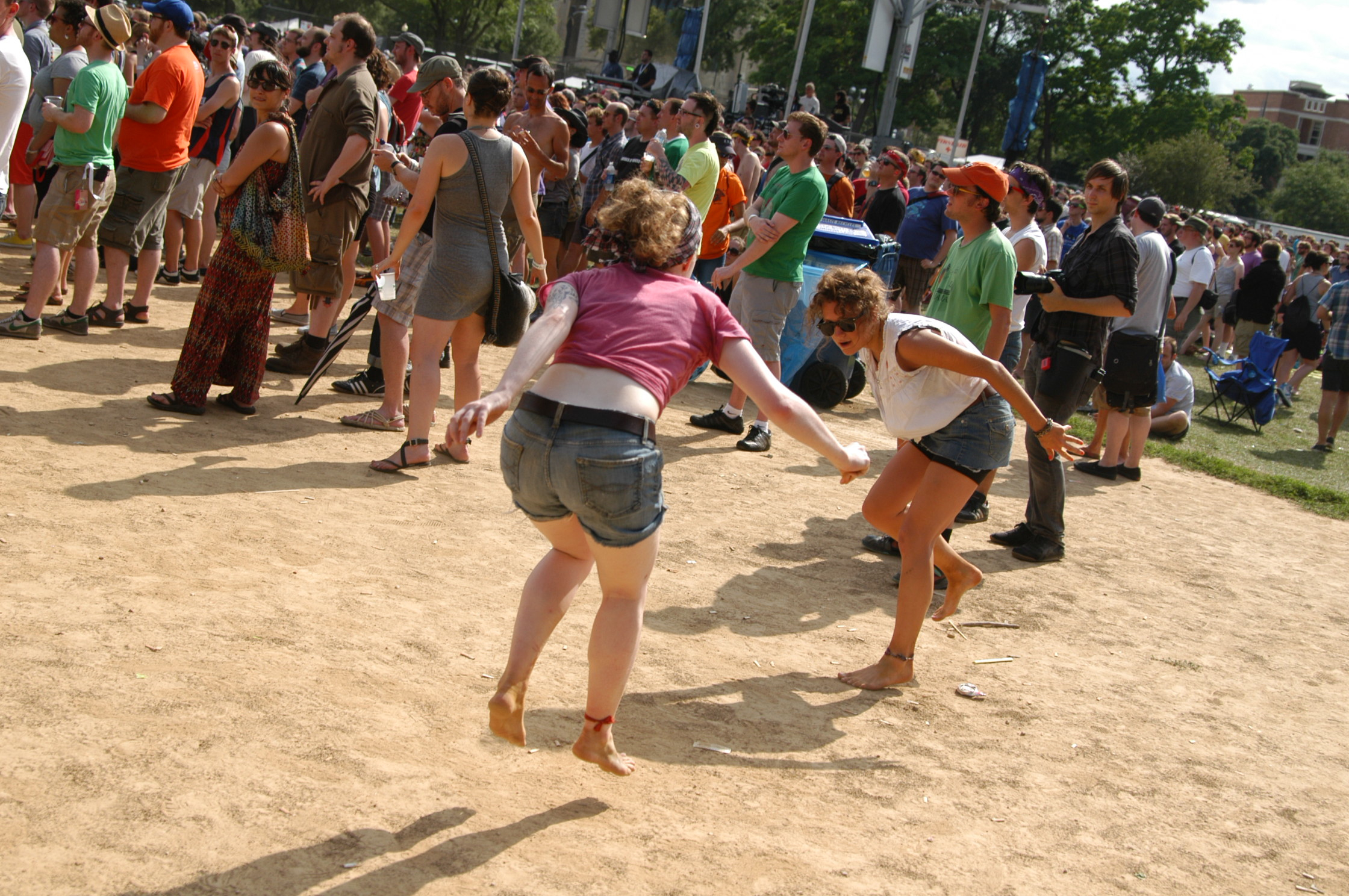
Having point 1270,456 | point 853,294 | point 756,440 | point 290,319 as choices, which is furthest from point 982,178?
point 1270,456

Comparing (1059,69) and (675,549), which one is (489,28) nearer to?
(1059,69)

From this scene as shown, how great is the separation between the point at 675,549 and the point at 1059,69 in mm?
70508

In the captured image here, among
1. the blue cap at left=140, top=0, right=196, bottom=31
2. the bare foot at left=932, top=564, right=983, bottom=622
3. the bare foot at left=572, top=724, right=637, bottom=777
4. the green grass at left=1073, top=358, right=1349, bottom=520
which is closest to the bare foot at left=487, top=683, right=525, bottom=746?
the bare foot at left=572, top=724, right=637, bottom=777

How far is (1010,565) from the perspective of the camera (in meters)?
6.16

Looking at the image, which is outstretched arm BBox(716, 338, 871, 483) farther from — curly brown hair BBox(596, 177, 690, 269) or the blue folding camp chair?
the blue folding camp chair

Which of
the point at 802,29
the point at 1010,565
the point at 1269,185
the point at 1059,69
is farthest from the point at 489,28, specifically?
the point at 1269,185

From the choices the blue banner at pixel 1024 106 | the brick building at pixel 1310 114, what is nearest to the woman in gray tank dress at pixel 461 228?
the blue banner at pixel 1024 106

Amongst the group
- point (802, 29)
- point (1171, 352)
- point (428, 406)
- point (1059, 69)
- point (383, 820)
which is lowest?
point (383, 820)

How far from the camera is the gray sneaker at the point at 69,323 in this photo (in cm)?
718

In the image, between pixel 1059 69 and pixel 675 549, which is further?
pixel 1059 69

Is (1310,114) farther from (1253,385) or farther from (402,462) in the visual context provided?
(402,462)

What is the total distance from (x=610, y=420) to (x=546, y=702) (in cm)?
133

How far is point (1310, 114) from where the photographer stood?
4931 inches

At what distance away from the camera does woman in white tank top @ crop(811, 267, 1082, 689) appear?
3971mm
